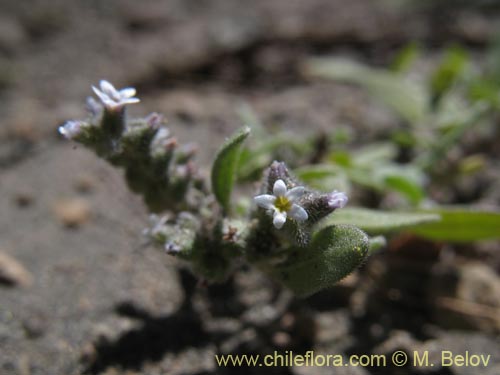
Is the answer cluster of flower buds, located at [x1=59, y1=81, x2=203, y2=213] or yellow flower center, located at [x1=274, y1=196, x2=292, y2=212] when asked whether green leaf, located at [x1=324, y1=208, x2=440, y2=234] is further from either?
cluster of flower buds, located at [x1=59, y1=81, x2=203, y2=213]

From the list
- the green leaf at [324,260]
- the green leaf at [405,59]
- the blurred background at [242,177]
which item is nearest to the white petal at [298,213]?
the green leaf at [324,260]

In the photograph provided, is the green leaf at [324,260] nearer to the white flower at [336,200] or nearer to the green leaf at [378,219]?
the white flower at [336,200]

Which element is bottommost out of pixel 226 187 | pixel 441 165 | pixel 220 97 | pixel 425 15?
pixel 226 187

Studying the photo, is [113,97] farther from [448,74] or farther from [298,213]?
[448,74]

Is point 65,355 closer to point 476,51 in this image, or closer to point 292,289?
point 292,289

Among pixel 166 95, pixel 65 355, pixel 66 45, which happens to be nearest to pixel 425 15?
pixel 166 95
